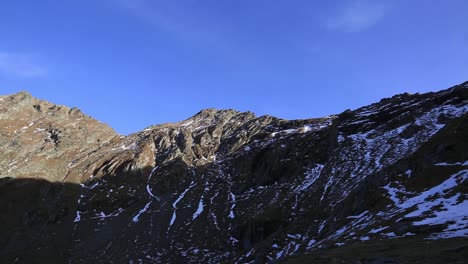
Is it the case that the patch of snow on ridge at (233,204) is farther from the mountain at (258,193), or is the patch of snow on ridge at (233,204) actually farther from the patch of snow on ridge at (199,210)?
the patch of snow on ridge at (199,210)

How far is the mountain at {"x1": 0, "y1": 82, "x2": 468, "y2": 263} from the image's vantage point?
52.1 m

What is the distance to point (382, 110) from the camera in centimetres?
13488

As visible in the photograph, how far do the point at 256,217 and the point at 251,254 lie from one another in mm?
15962

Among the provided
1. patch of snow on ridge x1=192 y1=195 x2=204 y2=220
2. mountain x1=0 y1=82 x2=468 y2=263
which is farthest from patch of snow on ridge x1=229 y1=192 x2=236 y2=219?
patch of snow on ridge x1=192 y1=195 x2=204 y2=220

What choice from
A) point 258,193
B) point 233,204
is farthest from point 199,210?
point 258,193

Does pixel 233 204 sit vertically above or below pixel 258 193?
below

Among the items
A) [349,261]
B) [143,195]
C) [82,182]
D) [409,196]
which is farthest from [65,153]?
[349,261]

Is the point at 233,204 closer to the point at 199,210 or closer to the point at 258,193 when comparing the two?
the point at 258,193

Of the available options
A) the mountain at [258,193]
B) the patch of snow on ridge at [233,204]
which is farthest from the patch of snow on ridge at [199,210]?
the patch of snow on ridge at [233,204]

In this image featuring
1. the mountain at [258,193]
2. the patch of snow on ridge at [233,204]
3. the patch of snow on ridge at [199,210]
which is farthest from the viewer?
the patch of snow on ridge at [199,210]

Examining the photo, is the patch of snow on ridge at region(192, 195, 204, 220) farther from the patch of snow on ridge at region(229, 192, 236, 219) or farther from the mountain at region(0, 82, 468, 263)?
the patch of snow on ridge at region(229, 192, 236, 219)

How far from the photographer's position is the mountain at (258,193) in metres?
52.1

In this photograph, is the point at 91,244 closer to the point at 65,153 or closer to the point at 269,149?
the point at 269,149

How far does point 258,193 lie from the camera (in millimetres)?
124438
